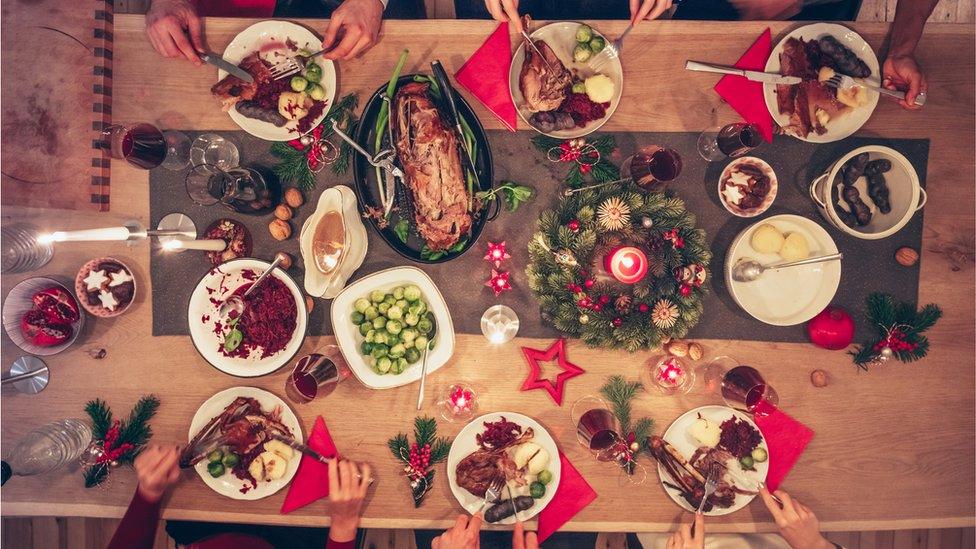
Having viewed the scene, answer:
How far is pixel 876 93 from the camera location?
2.08m

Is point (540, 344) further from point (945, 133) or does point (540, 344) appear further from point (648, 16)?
point (945, 133)

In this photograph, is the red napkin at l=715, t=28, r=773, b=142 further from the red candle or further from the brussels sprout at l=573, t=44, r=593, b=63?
the red candle

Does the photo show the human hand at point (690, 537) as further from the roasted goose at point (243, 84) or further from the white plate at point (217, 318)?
the roasted goose at point (243, 84)

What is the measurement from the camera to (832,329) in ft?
6.88

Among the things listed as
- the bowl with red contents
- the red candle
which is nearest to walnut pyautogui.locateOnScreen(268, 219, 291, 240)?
the bowl with red contents

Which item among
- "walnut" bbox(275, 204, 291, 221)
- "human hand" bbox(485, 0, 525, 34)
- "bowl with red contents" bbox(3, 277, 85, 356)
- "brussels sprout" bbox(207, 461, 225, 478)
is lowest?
"brussels sprout" bbox(207, 461, 225, 478)

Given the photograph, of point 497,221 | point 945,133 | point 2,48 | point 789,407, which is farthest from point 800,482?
point 2,48

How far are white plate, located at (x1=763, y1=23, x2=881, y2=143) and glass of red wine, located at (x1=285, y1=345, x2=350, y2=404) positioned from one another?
2.22 m

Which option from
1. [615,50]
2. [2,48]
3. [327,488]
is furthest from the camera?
[2,48]

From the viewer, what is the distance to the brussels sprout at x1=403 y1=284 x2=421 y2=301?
2.10m

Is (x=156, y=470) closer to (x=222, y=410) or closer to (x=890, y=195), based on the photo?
(x=222, y=410)

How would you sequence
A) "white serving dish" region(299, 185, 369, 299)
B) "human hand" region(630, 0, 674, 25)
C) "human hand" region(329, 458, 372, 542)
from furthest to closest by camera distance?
"human hand" region(329, 458, 372, 542) < "human hand" region(630, 0, 674, 25) < "white serving dish" region(299, 185, 369, 299)

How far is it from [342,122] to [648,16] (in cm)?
143

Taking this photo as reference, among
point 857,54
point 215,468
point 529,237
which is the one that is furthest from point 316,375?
point 857,54
